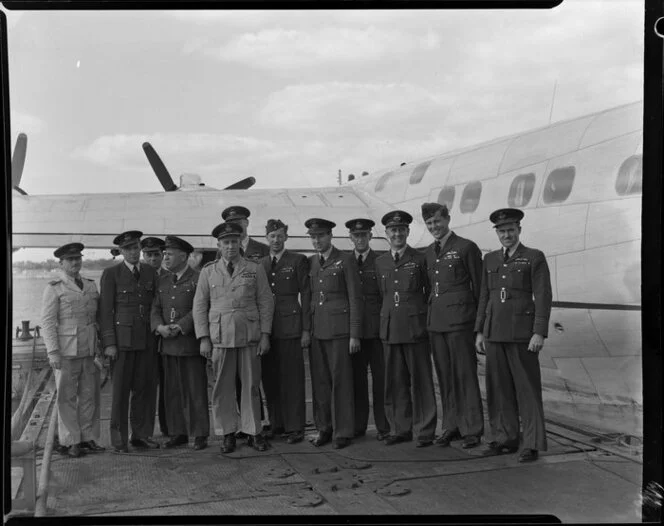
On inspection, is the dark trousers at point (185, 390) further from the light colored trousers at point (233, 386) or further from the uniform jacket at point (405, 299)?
the uniform jacket at point (405, 299)

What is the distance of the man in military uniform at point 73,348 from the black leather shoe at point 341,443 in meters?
1.41

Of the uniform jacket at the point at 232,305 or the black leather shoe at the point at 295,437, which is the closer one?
the black leather shoe at the point at 295,437

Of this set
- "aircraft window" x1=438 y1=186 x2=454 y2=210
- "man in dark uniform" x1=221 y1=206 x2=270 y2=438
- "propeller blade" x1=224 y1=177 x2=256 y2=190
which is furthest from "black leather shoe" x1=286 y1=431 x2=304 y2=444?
"aircraft window" x1=438 y1=186 x2=454 y2=210

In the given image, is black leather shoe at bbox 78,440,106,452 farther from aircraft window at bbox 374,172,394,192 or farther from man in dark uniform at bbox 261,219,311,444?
aircraft window at bbox 374,172,394,192

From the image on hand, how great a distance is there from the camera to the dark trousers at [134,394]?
404 cm

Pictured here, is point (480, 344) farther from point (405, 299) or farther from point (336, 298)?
point (336, 298)

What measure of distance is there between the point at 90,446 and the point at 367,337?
1907mm

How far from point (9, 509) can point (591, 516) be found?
9.51 ft

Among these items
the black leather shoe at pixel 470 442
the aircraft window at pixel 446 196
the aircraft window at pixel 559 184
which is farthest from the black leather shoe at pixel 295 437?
the aircraft window at pixel 559 184

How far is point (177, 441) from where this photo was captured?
13.3 feet

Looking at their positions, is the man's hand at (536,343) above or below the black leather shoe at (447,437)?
above

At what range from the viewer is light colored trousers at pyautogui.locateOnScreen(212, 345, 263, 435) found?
418 cm

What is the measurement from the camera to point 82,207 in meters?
3.67

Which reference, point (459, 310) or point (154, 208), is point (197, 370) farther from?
point (459, 310)
